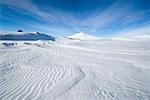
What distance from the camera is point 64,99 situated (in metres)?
3.21

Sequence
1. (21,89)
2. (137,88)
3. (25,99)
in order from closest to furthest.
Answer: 1. (25,99)
2. (21,89)
3. (137,88)

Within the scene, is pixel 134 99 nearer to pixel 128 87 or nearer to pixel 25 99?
pixel 128 87

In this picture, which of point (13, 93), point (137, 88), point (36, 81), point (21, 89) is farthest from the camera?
point (36, 81)

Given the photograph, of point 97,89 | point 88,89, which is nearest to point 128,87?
point 97,89

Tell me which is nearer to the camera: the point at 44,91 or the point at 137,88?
the point at 44,91

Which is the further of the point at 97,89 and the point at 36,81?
the point at 36,81

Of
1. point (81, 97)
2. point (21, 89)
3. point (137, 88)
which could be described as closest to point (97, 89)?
point (81, 97)

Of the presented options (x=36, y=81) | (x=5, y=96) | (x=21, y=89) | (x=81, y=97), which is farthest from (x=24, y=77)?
(x=81, y=97)

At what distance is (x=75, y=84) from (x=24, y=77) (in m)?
2.37

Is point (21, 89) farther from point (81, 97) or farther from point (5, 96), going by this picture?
point (81, 97)

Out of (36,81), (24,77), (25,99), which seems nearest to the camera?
(25,99)

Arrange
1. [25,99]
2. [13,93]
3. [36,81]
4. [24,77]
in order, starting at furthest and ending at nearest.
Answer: [24,77] < [36,81] < [13,93] < [25,99]

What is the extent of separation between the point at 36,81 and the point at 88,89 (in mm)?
2157

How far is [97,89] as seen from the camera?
3.86 metres
